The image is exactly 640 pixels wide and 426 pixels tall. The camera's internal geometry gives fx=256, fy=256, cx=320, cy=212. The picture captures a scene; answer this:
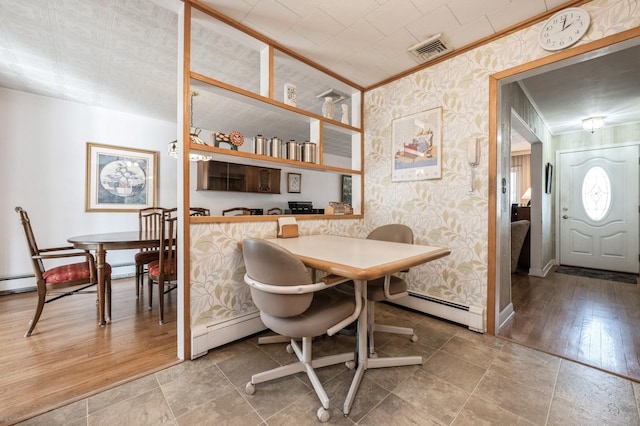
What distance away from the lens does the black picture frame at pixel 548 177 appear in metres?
4.15

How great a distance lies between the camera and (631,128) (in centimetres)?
409

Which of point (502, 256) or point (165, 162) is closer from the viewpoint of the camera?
point (502, 256)

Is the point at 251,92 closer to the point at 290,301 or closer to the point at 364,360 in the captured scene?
the point at 290,301

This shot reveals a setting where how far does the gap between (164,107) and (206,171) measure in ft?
3.66

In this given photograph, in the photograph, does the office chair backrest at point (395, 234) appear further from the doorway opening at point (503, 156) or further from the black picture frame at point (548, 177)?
the black picture frame at point (548, 177)

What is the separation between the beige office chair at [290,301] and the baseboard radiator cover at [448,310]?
1362 mm

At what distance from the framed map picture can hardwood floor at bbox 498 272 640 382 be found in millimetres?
1542

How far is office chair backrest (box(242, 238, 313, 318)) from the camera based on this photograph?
3.92 feet

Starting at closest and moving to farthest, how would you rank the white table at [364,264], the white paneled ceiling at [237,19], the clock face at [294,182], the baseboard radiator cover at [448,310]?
the white table at [364,264] → the white paneled ceiling at [237,19] → the baseboard radiator cover at [448,310] → the clock face at [294,182]

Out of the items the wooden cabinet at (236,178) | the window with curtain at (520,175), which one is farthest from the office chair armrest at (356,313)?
the window with curtain at (520,175)

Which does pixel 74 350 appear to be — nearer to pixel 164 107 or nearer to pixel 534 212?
pixel 164 107

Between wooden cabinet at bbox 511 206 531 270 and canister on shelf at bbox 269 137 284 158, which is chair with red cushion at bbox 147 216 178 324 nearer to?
canister on shelf at bbox 269 137 284 158

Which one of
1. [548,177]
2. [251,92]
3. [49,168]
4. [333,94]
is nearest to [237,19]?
[251,92]

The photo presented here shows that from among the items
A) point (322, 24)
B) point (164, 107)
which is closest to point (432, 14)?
point (322, 24)
